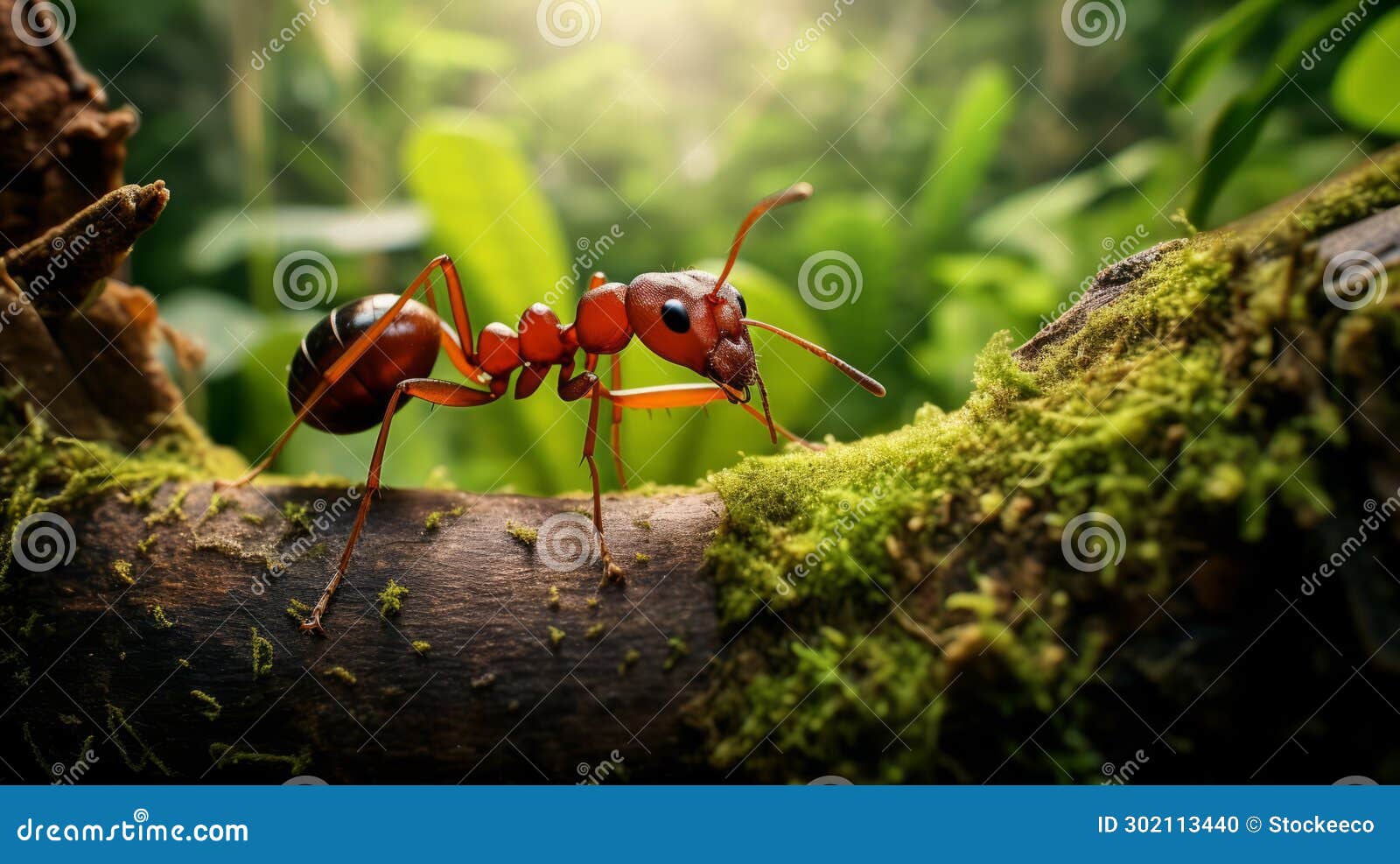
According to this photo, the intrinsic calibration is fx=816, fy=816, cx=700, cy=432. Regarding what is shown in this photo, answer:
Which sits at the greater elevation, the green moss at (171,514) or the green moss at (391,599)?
the green moss at (391,599)

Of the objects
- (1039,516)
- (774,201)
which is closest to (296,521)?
(774,201)

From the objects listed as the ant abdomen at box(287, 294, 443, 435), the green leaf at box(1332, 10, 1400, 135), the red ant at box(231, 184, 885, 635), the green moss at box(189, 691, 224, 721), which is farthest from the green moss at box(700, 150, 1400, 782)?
the green leaf at box(1332, 10, 1400, 135)

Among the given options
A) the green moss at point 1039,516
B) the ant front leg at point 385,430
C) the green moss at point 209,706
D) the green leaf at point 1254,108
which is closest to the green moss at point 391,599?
the ant front leg at point 385,430

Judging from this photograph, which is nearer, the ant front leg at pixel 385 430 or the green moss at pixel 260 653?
the green moss at pixel 260 653

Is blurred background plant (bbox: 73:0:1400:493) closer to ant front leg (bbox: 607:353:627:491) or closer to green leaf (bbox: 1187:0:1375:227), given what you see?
green leaf (bbox: 1187:0:1375:227)

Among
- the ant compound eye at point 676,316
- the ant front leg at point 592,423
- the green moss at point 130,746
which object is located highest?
the ant compound eye at point 676,316

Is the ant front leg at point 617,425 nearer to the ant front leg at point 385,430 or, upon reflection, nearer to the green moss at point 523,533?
the ant front leg at point 385,430
